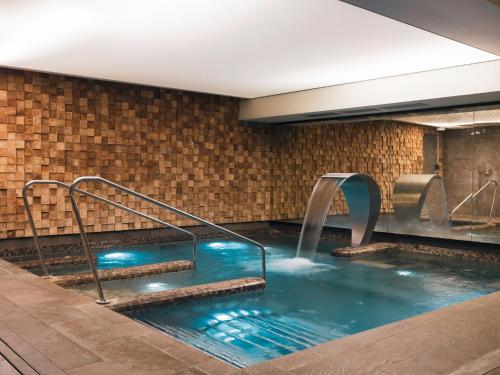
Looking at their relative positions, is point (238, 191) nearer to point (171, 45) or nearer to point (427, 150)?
point (427, 150)

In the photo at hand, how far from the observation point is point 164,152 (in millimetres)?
8164

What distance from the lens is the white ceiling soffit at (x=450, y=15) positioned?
337 cm

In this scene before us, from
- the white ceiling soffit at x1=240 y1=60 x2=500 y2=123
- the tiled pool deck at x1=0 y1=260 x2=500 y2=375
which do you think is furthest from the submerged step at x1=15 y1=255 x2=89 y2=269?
the white ceiling soffit at x1=240 y1=60 x2=500 y2=123

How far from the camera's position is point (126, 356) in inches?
89.7

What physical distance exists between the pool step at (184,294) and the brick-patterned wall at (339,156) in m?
3.92

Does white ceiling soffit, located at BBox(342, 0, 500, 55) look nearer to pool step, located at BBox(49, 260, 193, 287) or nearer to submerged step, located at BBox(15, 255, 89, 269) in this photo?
pool step, located at BBox(49, 260, 193, 287)

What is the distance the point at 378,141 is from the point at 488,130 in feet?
5.90

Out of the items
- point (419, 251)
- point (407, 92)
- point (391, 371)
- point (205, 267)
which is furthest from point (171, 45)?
point (419, 251)

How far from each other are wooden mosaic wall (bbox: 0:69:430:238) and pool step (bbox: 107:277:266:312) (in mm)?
3649

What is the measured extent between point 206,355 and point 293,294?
2267 mm

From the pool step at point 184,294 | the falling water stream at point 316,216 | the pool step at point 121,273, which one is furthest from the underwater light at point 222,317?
the falling water stream at point 316,216

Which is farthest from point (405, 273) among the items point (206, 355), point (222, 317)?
point (206, 355)

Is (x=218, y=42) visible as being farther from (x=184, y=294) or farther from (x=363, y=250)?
(x=363, y=250)

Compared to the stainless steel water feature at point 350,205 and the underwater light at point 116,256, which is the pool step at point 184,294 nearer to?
the stainless steel water feature at point 350,205
